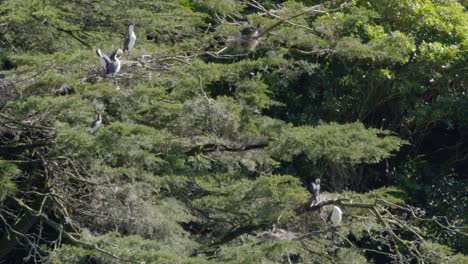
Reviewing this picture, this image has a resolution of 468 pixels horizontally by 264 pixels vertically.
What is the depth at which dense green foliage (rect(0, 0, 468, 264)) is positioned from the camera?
27.5 ft

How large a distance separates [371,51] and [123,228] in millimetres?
3518

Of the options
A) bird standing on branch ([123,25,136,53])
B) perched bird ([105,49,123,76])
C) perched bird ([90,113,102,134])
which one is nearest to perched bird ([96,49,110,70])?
perched bird ([105,49,123,76])

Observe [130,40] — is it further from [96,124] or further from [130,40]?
[96,124]

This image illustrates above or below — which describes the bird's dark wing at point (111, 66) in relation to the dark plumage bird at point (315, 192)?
above

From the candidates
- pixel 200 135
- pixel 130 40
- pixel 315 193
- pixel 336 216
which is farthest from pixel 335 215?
pixel 130 40

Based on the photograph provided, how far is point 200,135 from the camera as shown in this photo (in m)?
9.36

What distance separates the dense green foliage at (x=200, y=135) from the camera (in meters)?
8.38

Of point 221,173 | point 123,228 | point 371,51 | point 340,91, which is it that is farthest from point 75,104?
point 340,91

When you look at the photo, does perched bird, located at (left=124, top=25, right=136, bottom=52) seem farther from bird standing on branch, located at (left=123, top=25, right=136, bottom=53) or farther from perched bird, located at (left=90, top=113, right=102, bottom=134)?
perched bird, located at (left=90, top=113, right=102, bottom=134)

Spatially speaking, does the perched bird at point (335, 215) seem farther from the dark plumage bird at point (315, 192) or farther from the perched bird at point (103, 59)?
the perched bird at point (103, 59)

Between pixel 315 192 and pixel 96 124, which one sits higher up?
pixel 96 124

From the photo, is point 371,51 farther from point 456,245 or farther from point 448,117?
point 456,245

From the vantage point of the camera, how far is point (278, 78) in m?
12.1

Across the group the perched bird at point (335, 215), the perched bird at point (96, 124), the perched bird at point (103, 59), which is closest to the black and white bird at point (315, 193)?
the perched bird at point (335, 215)
